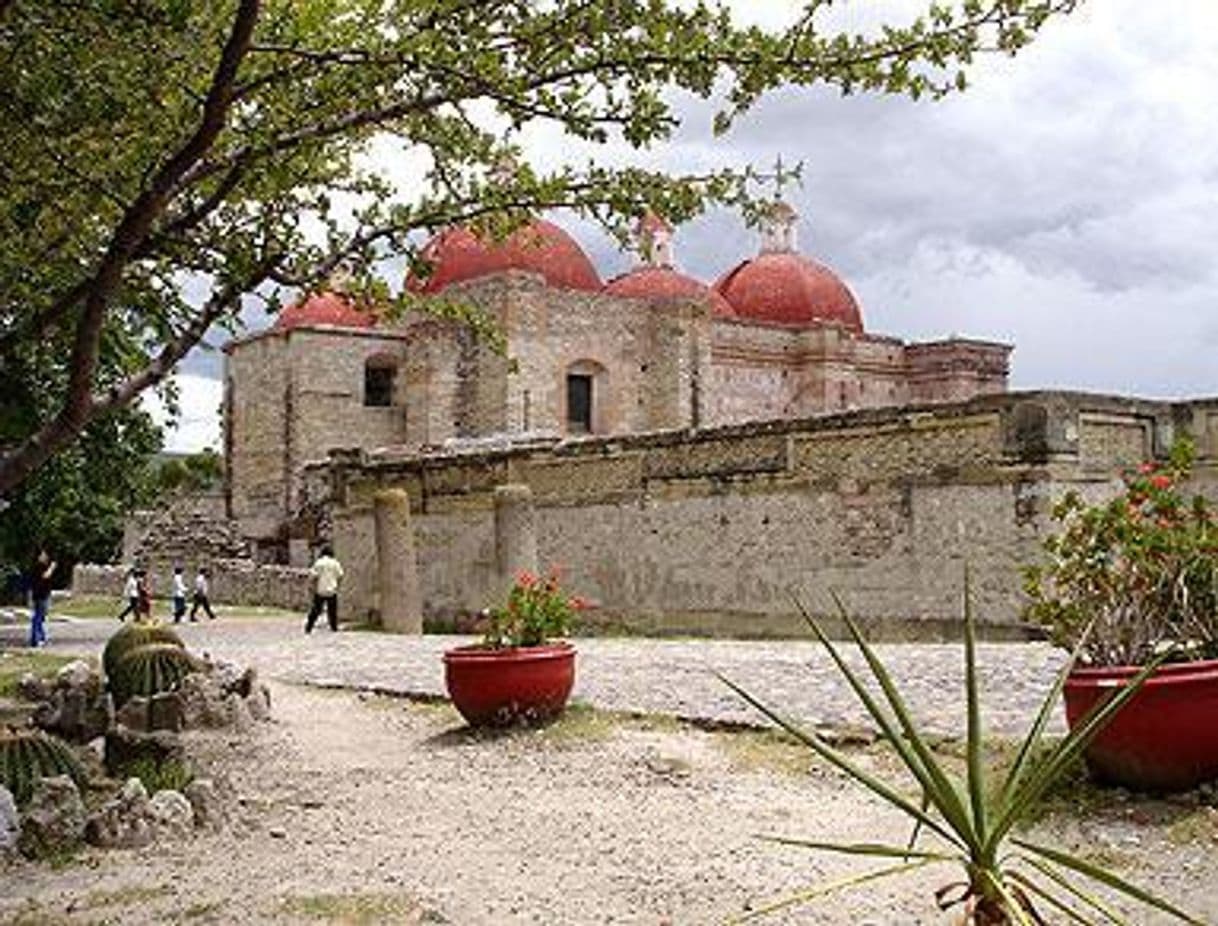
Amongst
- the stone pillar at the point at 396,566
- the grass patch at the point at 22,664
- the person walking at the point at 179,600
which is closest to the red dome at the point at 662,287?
the person walking at the point at 179,600

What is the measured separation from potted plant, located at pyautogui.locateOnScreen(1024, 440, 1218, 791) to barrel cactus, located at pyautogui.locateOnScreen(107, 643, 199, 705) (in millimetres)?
7371

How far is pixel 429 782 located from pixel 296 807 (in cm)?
90

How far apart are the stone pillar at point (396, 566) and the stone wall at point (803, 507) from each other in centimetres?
117

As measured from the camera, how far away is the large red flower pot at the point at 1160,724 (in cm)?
639

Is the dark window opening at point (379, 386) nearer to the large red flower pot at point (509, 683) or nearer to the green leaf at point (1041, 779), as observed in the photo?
the large red flower pot at point (509, 683)

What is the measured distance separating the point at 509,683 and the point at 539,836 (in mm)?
2824

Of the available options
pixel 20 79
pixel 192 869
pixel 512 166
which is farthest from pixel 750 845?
pixel 20 79

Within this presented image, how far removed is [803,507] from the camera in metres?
16.3

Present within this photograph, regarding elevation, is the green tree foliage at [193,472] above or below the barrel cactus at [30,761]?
above

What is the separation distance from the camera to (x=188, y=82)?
6.62 metres

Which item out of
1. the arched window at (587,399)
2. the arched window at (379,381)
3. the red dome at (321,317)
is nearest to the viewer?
the arched window at (587,399)

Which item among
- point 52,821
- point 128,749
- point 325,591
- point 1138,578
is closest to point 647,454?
point 325,591

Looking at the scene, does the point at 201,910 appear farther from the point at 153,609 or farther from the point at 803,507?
the point at 153,609

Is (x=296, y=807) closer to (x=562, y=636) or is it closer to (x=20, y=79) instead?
(x=562, y=636)
